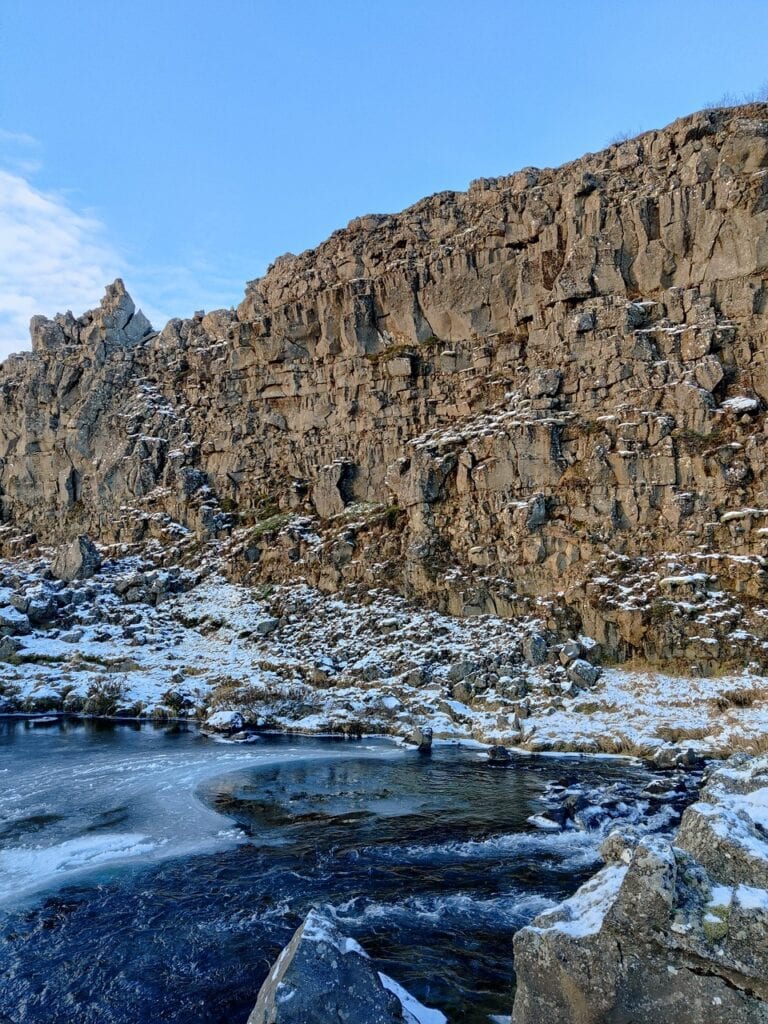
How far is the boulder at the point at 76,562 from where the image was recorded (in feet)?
160

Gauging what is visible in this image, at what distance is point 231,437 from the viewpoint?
55.3 m

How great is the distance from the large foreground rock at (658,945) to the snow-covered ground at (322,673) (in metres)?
19.5

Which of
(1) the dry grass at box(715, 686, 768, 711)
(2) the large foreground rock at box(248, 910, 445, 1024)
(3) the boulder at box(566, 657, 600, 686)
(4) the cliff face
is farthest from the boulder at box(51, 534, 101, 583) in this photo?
(2) the large foreground rock at box(248, 910, 445, 1024)

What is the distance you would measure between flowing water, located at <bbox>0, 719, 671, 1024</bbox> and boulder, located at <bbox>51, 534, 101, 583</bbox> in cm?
2508

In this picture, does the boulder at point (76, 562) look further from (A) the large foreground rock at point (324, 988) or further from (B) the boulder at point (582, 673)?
(A) the large foreground rock at point (324, 988)

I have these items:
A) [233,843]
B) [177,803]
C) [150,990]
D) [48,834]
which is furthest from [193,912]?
[177,803]

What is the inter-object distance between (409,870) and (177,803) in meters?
8.55

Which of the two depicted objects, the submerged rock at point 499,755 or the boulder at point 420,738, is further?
the boulder at point 420,738

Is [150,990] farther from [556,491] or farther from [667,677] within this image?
[556,491]

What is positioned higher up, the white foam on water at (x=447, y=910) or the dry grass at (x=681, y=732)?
the white foam on water at (x=447, y=910)

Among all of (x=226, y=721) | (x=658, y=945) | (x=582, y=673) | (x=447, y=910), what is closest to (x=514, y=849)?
(x=447, y=910)

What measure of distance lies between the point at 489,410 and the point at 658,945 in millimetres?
39467

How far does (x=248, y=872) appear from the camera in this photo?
14602mm

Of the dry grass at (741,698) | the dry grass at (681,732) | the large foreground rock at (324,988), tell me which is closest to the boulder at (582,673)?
the dry grass at (681,732)
